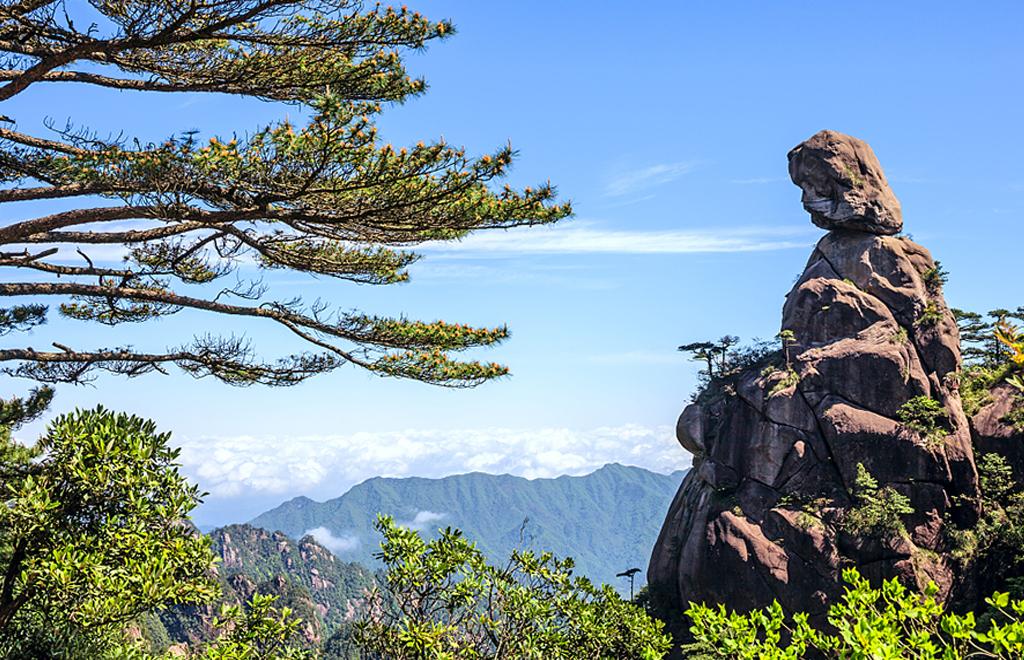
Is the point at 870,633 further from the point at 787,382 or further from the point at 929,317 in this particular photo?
the point at 929,317

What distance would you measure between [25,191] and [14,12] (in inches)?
73.1

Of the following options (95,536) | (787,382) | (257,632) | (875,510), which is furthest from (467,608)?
(787,382)

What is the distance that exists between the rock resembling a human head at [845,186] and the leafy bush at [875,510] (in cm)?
975

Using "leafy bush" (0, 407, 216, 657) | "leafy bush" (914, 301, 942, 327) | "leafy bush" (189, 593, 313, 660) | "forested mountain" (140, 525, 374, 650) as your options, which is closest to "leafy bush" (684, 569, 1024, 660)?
"leafy bush" (189, 593, 313, 660)

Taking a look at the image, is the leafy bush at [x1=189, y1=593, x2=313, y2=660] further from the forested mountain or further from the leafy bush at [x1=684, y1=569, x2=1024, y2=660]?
the forested mountain

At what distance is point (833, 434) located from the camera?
85.0 ft

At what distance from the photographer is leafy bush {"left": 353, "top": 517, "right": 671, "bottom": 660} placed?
5926mm

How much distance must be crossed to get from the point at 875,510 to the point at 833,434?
9.53 feet

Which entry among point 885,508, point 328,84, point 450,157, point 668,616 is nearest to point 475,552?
point 450,157

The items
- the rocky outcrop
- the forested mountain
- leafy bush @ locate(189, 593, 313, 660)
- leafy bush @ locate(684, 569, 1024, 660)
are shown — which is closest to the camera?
leafy bush @ locate(684, 569, 1024, 660)

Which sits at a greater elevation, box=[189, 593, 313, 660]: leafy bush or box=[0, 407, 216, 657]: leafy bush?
box=[0, 407, 216, 657]: leafy bush

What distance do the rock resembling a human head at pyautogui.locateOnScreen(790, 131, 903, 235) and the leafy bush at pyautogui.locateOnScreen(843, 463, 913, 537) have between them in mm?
9746

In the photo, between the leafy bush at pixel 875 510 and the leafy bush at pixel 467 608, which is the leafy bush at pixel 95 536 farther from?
the leafy bush at pixel 875 510

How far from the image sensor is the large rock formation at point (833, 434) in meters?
24.8
